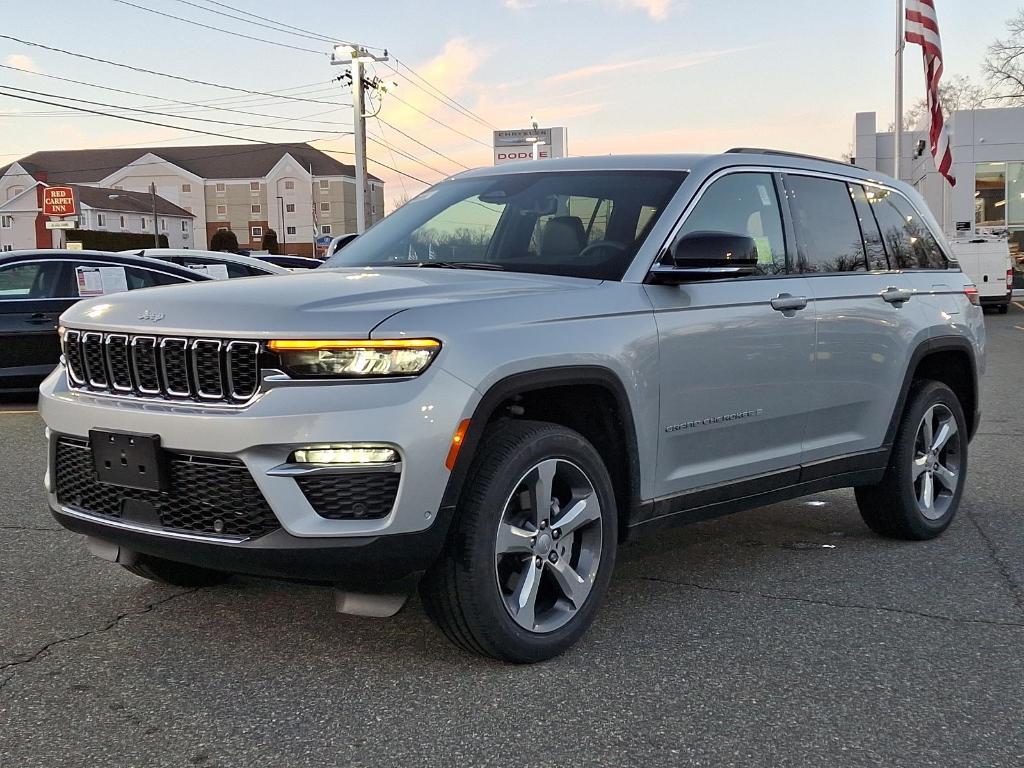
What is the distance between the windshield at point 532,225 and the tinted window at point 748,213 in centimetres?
18

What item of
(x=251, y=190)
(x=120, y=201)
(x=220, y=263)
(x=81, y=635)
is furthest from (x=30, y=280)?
(x=251, y=190)

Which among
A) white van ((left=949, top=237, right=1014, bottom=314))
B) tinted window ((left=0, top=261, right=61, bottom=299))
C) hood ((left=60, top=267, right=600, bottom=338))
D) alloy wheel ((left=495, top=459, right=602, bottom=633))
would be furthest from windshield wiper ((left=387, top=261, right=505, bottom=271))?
white van ((left=949, top=237, right=1014, bottom=314))

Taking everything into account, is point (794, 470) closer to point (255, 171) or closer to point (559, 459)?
point (559, 459)

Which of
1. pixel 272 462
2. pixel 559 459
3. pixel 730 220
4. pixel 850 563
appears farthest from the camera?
pixel 850 563

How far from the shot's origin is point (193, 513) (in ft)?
12.5

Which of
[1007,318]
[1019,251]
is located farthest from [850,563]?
[1019,251]

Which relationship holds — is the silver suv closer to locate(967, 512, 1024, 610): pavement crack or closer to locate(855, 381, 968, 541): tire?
locate(855, 381, 968, 541): tire

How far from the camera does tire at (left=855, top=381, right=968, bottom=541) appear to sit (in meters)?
5.99

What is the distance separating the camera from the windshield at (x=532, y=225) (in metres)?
4.76

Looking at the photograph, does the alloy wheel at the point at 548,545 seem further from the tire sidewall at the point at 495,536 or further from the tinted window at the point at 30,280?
the tinted window at the point at 30,280

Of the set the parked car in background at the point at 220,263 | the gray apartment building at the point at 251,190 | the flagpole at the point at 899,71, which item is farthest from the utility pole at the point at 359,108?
the gray apartment building at the point at 251,190

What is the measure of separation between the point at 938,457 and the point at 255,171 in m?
126

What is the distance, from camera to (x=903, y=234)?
6.25m

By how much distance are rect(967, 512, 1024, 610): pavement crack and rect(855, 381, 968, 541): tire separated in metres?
0.19
